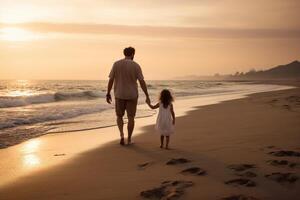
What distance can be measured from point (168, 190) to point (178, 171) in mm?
784

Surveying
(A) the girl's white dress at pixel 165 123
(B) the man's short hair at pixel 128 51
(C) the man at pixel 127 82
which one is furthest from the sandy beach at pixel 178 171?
(B) the man's short hair at pixel 128 51

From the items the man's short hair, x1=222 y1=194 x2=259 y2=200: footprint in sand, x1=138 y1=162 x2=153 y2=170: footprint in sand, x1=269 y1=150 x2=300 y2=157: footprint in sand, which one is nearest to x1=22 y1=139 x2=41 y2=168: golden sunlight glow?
x1=138 y1=162 x2=153 y2=170: footprint in sand

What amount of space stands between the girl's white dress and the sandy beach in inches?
10.8

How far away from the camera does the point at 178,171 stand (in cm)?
485

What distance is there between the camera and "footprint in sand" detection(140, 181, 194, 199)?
155 inches

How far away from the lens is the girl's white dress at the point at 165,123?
693cm

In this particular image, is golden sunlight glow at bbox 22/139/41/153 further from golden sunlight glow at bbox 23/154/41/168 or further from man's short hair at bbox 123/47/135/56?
man's short hair at bbox 123/47/135/56

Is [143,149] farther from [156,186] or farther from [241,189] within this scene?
[241,189]

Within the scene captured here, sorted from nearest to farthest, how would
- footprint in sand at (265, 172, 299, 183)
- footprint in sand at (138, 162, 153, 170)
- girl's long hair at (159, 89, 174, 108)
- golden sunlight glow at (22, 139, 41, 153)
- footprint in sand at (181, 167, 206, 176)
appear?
footprint in sand at (265, 172, 299, 183), footprint in sand at (181, 167, 206, 176), footprint in sand at (138, 162, 153, 170), golden sunlight glow at (22, 139, 41, 153), girl's long hair at (159, 89, 174, 108)

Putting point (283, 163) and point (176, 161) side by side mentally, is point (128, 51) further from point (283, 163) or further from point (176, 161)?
point (283, 163)

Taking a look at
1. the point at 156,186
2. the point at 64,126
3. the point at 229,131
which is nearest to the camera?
the point at 156,186

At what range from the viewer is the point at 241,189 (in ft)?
13.1

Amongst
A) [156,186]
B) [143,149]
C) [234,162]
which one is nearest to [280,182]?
[234,162]

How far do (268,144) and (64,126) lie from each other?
19.1ft
